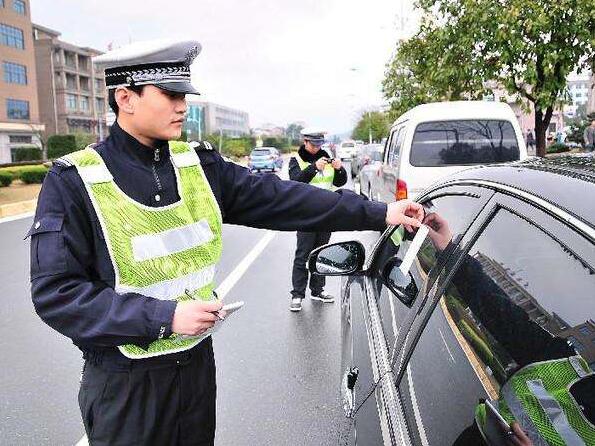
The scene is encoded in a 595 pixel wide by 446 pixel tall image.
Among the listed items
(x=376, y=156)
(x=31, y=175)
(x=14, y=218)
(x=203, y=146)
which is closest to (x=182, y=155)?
(x=203, y=146)

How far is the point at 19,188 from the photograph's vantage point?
65.2 ft

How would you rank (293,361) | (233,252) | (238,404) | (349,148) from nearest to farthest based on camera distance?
1. (238,404)
2. (293,361)
3. (233,252)
4. (349,148)

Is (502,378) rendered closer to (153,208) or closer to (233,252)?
(153,208)

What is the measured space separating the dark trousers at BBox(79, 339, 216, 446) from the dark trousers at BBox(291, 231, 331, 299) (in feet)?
11.8

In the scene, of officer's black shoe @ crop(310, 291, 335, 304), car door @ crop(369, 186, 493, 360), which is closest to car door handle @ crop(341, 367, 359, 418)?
car door @ crop(369, 186, 493, 360)

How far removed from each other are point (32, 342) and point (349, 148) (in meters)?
41.0

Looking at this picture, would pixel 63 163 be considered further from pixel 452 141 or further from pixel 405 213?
pixel 452 141

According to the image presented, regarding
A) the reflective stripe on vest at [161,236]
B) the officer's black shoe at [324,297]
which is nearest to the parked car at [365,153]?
the officer's black shoe at [324,297]

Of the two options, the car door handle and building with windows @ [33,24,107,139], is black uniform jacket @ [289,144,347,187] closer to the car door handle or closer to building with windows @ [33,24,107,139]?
the car door handle

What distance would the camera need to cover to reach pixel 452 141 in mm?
7145

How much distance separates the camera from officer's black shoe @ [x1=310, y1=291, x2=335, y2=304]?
5707 millimetres

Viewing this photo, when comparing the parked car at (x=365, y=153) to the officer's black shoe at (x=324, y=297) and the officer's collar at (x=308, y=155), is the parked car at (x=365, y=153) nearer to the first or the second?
the officer's collar at (x=308, y=155)

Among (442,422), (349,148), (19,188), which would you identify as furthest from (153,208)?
(349,148)

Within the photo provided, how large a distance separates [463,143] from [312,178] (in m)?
2.36
